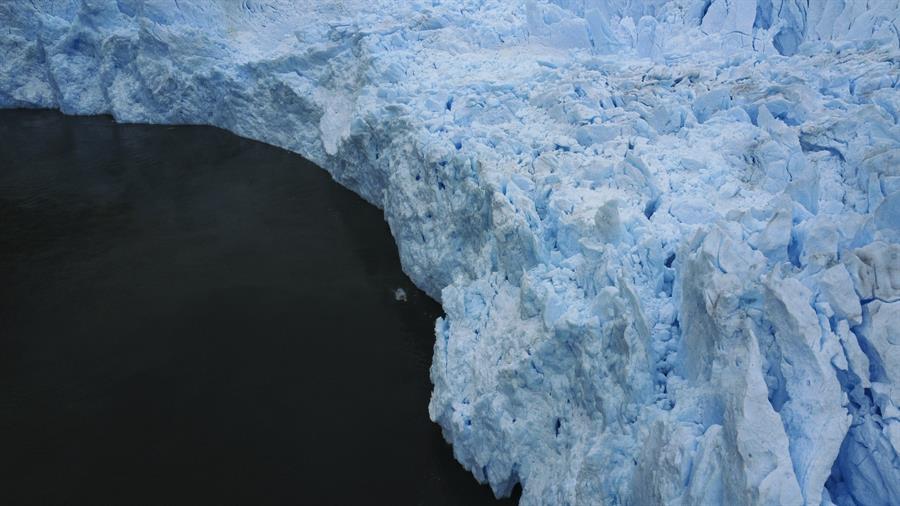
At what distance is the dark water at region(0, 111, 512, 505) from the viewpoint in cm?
660

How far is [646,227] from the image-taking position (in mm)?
5930

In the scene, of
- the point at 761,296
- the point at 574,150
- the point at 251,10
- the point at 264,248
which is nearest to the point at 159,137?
the point at 251,10

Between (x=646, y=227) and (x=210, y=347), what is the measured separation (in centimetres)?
566

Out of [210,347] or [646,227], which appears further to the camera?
[210,347]

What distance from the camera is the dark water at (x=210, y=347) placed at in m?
6.60

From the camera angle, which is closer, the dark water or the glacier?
the glacier

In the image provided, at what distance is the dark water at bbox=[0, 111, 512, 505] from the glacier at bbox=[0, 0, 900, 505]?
30.7 inches

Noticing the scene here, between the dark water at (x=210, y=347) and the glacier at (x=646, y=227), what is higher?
the glacier at (x=646, y=227)

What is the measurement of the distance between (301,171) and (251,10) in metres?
4.89

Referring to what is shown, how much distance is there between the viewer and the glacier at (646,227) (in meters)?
3.97

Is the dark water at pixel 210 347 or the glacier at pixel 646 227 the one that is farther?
the dark water at pixel 210 347

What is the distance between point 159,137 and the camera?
16391 mm

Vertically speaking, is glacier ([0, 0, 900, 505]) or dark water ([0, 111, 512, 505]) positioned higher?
glacier ([0, 0, 900, 505])

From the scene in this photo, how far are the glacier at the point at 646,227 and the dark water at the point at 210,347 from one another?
779 mm
